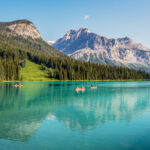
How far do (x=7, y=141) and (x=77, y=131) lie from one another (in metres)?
9.40

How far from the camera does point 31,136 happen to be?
23.8 meters

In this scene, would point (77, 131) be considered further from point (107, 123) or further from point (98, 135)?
point (107, 123)

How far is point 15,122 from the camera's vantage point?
30781 mm

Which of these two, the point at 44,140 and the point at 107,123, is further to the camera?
the point at 107,123

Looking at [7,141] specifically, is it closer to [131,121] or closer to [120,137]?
[120,137]

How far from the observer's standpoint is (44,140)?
22.4 m

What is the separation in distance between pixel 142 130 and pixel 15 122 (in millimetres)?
20029

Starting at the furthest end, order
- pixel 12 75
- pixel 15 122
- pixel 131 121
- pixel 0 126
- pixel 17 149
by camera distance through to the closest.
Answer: pixel 12 75 < pixel 131 121 < pixel 15 122 < pixel 0 126 < pixel 17 149

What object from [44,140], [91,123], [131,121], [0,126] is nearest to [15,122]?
[0,126]

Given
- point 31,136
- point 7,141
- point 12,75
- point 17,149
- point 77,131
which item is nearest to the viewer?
point 17,149

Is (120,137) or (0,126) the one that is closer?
(120,137)

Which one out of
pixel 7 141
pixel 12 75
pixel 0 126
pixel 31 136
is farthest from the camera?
pixel 12 75

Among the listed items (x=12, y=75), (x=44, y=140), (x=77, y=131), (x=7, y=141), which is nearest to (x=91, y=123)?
(x=77, y=131)

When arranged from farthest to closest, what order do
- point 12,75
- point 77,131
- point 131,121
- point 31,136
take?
point 12,75, point 131,121, point 77,131, point 31,136
